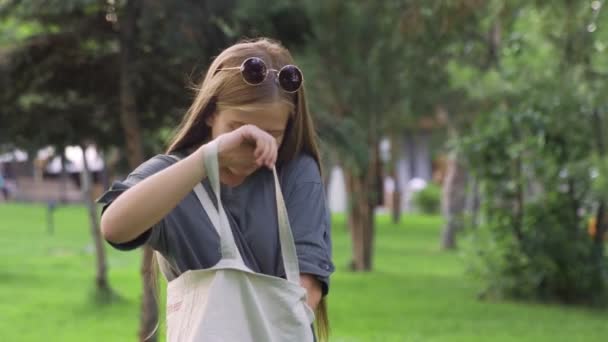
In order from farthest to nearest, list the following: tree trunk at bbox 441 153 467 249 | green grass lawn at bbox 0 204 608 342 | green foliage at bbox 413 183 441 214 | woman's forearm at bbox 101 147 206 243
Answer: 1. green foliage at bbox 413 183 441 214
2. tree trunk at bbox 441 153 467 249
3. green grass lawn at bbox 0 204 608 342
4. woman's forearm at bbox 101 147 206 243

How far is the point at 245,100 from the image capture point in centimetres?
236

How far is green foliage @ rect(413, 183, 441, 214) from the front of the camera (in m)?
43.0

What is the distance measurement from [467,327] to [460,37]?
497 centimetres

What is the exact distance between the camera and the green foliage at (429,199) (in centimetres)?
4300

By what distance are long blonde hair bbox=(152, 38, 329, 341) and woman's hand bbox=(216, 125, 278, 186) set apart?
14 cm

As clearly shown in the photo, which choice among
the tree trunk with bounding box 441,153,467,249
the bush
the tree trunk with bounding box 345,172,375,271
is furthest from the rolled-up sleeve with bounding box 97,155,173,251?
the tree trunk with bounding box 441,153,467,249

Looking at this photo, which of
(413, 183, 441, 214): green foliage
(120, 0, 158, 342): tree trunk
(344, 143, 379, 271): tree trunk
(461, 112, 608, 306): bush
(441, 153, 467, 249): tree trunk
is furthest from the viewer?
(413, 183, 441, 214): green foliage

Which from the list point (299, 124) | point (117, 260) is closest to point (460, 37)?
point (117, 260)

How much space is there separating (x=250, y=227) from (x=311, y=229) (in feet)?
0.46

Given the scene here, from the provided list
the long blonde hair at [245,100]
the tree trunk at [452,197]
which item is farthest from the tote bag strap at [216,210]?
the tree trunk at [452,197]

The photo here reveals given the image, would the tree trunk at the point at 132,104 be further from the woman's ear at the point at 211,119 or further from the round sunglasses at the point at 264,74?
the round sunglasses at the point at 264,74

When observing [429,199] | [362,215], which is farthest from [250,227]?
[429,199]

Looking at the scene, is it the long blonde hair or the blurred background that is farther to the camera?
the blurred background

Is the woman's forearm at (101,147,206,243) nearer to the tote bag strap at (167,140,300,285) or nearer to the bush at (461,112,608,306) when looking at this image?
the tote bag strap at (167,140,300,285)
